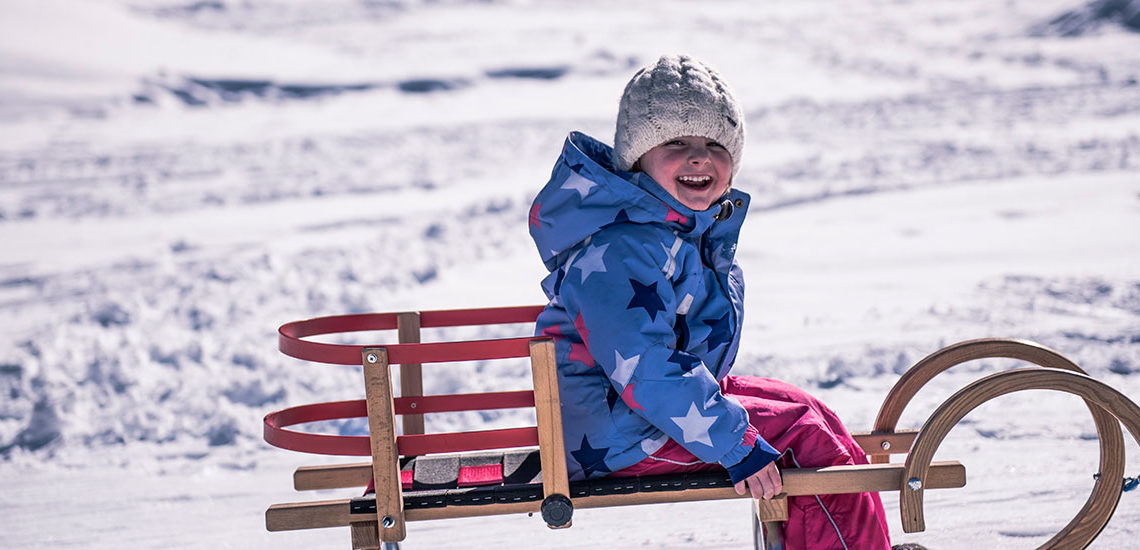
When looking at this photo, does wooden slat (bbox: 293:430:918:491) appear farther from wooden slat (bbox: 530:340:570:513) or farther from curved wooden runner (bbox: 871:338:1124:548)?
curved wooden runner (bbox: 871:338:1124:548)

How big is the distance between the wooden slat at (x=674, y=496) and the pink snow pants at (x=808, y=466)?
81mm

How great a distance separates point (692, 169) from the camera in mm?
2258

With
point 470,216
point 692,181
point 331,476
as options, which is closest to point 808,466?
point 692,181

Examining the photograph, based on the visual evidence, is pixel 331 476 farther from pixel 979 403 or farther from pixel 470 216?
pixel 470 216

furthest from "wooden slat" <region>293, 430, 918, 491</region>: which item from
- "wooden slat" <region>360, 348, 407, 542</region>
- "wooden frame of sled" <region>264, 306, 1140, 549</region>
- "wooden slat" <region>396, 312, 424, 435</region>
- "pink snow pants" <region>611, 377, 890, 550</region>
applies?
"pink snow pants" <region>611, 377, 890, 550</region>

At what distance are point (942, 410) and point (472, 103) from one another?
30.2ft

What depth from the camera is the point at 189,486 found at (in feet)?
12.4

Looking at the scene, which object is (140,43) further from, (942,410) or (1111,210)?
(942,410)

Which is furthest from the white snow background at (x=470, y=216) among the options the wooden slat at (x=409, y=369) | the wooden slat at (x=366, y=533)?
the wooden slat at (x=366, y=533)

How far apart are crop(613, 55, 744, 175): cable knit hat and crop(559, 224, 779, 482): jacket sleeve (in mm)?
307

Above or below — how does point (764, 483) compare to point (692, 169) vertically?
below

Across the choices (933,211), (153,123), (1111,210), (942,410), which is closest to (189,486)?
(942,410)

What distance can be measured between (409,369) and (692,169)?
2.93ft

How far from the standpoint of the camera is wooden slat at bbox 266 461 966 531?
6.74 feet
